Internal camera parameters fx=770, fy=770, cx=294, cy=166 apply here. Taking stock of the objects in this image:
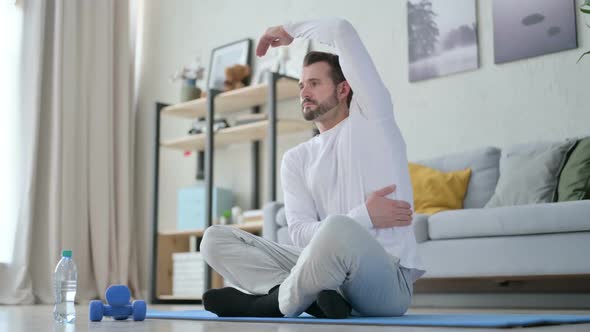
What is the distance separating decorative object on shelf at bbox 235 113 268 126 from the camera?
4.82m

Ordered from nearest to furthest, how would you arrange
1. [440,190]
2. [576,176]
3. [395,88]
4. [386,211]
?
[386,211]
[576,176]
[440,190]
[395,88]

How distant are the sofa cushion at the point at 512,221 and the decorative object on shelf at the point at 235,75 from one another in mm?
2121

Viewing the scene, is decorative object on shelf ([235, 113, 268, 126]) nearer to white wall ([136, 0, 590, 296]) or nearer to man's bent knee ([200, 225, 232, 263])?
white wall ([136, 0, 590, 296])

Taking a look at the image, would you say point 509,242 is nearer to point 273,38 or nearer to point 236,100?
point 273,38

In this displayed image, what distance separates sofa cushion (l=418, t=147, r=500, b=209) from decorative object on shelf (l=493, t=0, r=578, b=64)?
1.74ft

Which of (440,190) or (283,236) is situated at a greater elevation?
(440,190)

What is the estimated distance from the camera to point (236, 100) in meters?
5.10

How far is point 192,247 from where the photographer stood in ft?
17.6

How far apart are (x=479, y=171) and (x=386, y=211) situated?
6.62 ft

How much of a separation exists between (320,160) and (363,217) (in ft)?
0.84

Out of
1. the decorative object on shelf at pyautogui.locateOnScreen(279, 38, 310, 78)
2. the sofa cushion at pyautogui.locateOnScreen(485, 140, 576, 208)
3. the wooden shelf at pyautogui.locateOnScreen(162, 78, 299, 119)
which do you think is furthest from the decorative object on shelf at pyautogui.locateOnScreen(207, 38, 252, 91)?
the sofa cushion at pyautogui.locateOnScreen(485, 140, 576, 208)

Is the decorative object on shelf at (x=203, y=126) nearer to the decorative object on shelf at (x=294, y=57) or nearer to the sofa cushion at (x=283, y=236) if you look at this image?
the decorative object on shelf at (x=294, y=57)

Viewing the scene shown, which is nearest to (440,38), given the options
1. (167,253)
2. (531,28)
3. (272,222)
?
(531,28)

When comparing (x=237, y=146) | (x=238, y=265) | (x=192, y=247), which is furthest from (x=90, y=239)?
(x=238, y=265)
